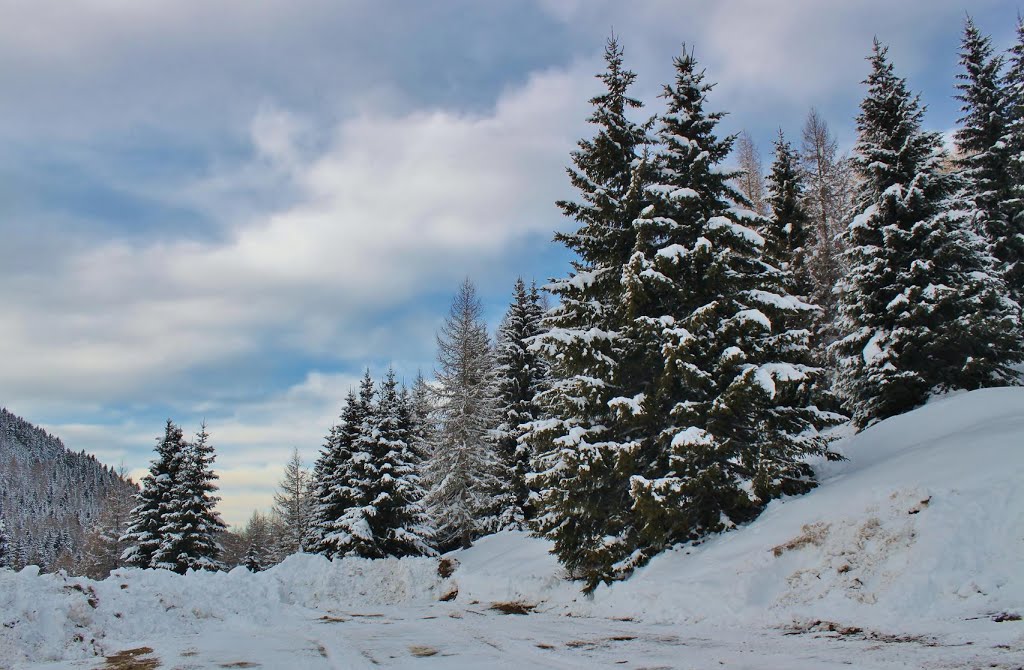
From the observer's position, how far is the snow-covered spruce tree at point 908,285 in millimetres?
16516

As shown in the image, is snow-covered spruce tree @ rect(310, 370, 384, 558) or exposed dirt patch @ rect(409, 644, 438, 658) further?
snow-covered spruce tree @ rect(310, 370, 384, 558)

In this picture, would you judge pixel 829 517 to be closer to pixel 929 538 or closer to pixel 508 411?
pixel 929 538

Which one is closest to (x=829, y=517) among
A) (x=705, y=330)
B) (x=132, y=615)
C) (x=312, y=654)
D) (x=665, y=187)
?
(x=705, y=330)

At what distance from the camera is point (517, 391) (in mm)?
28609

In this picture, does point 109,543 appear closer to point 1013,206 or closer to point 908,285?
point 908,285

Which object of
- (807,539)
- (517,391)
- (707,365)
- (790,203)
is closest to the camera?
(807,539)

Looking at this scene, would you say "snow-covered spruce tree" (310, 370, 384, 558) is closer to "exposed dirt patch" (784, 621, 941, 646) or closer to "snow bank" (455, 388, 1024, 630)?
"snow bank" (455, 388, 1024, 630)

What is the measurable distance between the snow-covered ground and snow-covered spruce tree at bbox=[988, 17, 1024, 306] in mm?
12767

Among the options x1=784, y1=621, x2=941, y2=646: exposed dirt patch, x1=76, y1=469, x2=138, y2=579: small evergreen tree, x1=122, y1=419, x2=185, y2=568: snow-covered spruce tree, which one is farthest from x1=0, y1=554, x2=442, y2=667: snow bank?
x1=76, y1=469, x2=138, y2=579: small evergreen tree

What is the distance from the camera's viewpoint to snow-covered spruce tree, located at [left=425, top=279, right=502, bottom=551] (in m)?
27.8

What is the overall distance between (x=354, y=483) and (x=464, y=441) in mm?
5835

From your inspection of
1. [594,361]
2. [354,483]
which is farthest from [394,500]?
[594,361]

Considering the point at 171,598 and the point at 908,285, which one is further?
the point at 908,285

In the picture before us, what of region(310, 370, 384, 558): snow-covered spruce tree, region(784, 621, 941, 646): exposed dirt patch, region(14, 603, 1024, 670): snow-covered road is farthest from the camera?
region(310, 370, 384, 558): snow-covered spruce tree
